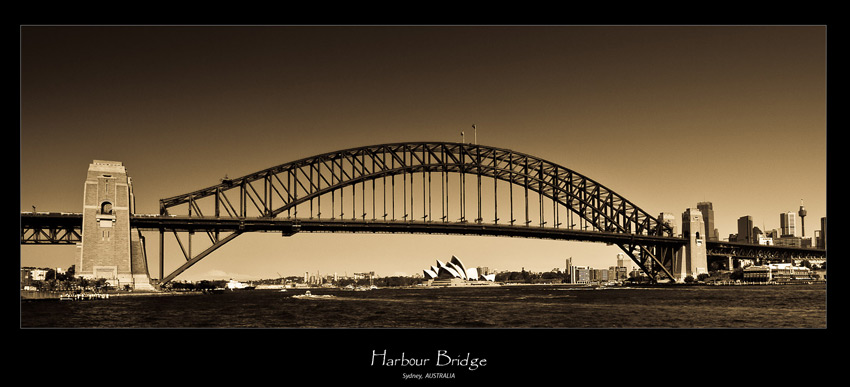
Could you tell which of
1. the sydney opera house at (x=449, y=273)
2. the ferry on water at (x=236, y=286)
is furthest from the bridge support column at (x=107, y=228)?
the sydney opera house at (x=449, y=273)

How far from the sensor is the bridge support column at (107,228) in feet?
200

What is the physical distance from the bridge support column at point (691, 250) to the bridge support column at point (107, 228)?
73179 mm

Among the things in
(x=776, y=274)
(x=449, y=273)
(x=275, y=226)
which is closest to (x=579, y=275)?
(x=449, y=273)

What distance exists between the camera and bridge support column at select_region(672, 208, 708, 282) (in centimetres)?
10700

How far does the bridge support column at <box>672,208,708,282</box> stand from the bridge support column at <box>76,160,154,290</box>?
240 ft

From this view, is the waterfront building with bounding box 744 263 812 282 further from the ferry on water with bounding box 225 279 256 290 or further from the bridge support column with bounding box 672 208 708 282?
the ferry on water with bounding box 225 279 256 290

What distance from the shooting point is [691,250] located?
10762cm

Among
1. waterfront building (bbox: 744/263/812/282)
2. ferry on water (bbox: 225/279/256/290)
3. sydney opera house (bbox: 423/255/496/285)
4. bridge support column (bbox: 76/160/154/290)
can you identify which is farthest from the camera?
sydney opera house (bbox: 423/255/496/285)

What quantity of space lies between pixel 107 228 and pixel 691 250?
254 feet

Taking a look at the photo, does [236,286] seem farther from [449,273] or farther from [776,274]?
[776,274]

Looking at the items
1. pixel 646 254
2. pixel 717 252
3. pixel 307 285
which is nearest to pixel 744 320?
pixel 646 254

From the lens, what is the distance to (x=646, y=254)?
107 metres

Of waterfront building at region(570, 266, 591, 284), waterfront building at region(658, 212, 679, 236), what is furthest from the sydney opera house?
waterfront building at region(658, 212, 679, 236)

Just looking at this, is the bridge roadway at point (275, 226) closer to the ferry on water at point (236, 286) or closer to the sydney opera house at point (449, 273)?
the sydney opera house at point (449, 273)
